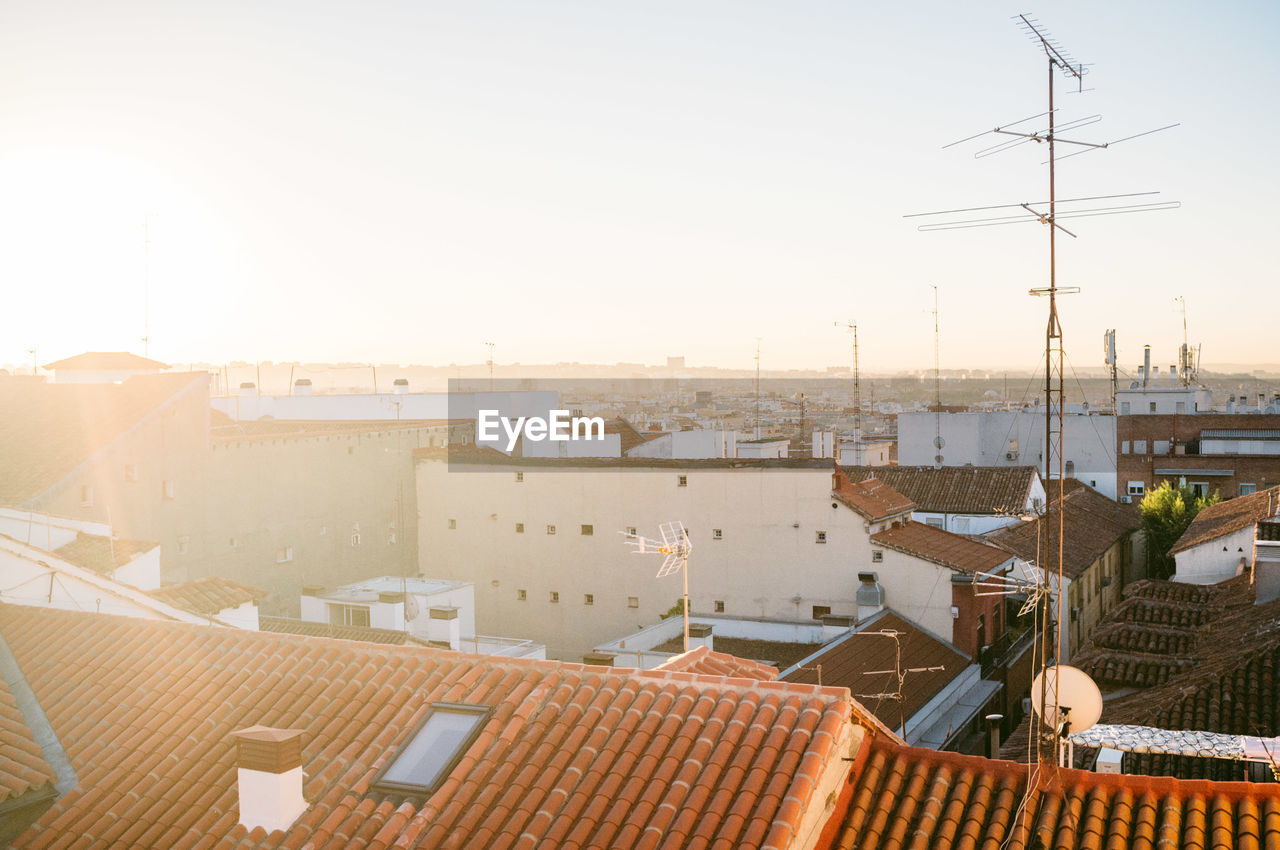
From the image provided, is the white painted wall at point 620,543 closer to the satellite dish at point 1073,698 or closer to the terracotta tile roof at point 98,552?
the terracotta tile roof at point 98,552

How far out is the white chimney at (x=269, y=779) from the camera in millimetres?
7047

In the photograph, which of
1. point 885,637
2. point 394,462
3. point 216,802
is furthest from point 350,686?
point 394,462

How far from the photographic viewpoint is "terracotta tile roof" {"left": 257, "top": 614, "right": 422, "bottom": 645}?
17.9 meters

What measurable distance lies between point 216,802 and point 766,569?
704 inches

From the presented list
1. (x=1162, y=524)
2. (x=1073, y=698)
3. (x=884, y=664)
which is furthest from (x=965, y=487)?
(x=1073, y=698)

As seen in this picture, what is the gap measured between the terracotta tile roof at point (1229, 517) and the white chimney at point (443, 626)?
59.1 feet

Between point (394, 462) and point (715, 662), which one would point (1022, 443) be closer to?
point (394, 462)

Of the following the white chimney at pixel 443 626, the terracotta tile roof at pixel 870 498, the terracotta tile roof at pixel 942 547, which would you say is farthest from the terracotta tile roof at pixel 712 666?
the terracotta tile roof at pixel 870 498

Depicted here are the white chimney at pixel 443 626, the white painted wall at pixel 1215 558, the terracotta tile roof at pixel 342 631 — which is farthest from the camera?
the white painted wall at pixel 1215 558

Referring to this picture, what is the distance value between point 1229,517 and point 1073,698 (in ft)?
85.4

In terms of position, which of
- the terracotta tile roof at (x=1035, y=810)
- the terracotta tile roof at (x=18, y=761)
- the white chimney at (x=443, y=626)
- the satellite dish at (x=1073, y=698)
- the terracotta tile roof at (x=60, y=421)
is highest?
the terracotta tile roof at (x=60, y=421)

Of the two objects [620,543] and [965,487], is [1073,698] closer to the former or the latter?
[620,543]

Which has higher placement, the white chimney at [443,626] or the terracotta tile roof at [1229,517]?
the terracotta tile roof at [1229,517]

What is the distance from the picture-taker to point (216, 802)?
24.7 ft
